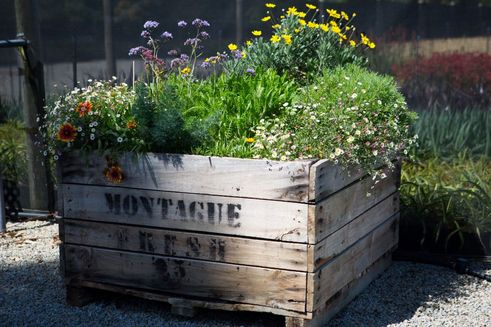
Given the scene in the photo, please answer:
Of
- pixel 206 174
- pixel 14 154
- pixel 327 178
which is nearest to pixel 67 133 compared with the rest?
pixel 206 174

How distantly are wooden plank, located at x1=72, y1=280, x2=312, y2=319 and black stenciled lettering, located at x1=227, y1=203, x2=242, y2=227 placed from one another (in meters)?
0.39

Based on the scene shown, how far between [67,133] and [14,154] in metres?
2.49

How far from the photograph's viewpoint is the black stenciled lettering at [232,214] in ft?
11.9

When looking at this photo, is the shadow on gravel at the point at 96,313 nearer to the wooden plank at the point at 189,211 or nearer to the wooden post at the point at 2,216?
the wooden plank at the point at 189,211

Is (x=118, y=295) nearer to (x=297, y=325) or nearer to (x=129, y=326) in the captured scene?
(x=129, y=326)

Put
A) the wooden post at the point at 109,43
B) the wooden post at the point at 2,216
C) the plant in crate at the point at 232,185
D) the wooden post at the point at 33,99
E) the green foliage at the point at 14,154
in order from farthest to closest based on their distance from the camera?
the green foliage at the point at 14,154 → the wooden post at the point at 109,43 → the wooden post at the point at 33,99 → the wooden post at the point at 2,216 → the plant in crate at the point at 232,185

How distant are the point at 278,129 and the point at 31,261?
81.3 inches

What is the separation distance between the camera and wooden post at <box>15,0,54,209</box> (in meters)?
5.86

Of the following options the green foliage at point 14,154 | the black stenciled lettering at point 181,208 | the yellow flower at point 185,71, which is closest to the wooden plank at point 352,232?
the black stenciled lettering at point 181,208

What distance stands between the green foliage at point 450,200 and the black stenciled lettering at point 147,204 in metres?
1.96

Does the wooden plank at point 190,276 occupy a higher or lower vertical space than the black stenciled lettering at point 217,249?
lower

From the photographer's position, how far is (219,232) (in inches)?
145

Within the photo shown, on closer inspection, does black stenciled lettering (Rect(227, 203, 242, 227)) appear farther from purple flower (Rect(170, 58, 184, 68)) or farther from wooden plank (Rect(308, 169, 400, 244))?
purple flower (Rect(170, 58, 184, 68))

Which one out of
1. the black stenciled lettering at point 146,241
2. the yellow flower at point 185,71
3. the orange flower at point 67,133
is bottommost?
the black stenciled lettering at point 146,241
